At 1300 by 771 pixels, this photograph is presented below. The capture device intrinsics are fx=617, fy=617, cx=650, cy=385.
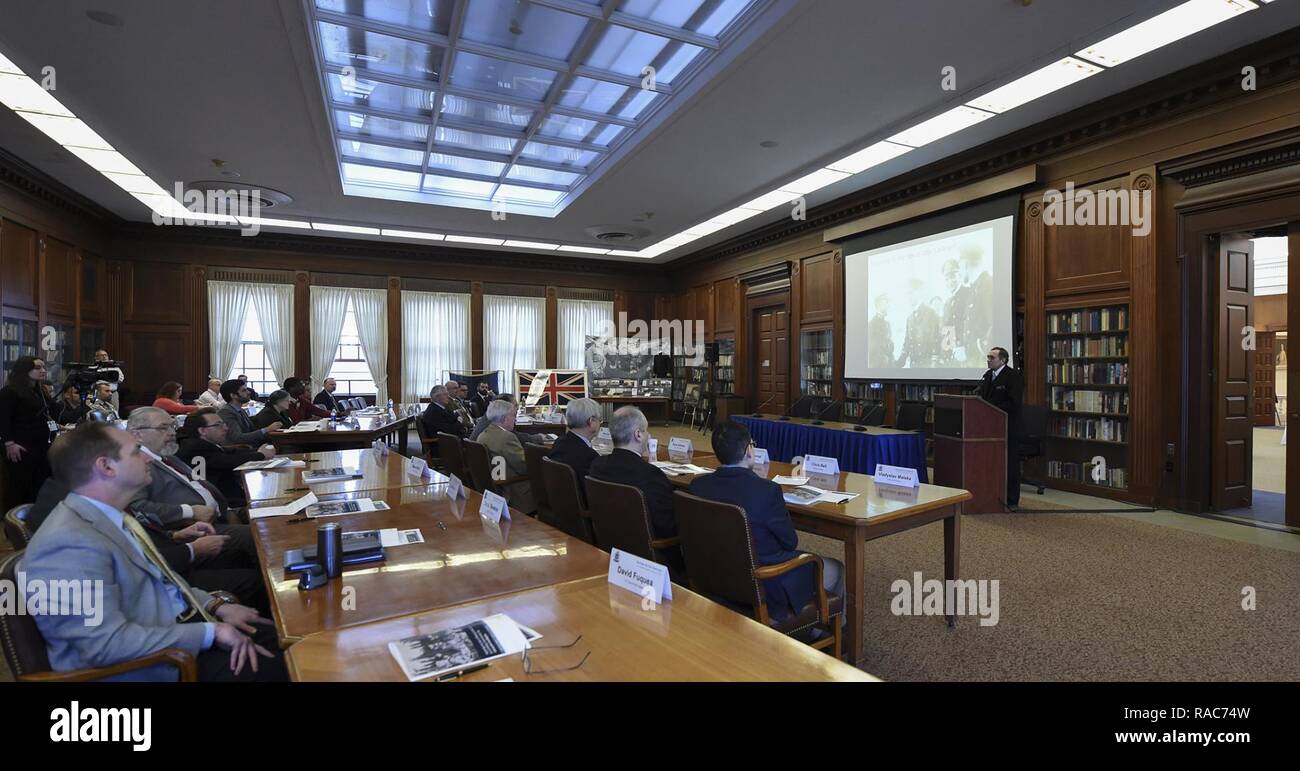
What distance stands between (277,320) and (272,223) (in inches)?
84.9

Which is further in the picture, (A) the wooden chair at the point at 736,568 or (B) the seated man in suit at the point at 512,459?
(B) the seated man in suit at the point at 512,459

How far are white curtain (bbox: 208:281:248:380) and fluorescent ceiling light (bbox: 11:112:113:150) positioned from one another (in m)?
4.72

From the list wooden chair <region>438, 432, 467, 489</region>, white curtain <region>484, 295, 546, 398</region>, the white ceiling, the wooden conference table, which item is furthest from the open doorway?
white curtain <region>484, 295, 546, 398</region>

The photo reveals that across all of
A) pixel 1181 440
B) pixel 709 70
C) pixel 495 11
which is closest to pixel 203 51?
pixel 495 11

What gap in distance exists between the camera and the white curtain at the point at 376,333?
1251 cm

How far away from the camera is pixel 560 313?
14.1 metres

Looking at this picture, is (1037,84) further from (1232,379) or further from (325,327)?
(325,327)

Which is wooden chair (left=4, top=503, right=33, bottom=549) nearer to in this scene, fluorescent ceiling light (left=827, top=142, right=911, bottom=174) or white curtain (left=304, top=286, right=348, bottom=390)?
fluorescent ceiling light (left=827, top=142, right=911, bottom=174)

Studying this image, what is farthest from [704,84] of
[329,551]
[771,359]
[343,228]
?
[343,228]

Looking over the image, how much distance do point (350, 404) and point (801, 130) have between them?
27.9 feet

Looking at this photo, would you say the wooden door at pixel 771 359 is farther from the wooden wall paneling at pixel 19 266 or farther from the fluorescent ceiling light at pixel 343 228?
the wooden wall paneling at pixel 19 266

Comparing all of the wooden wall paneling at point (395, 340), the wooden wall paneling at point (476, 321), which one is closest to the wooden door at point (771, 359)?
the wooden wall paneling at point (476, 321)

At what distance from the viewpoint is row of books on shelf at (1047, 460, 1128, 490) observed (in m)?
6.31

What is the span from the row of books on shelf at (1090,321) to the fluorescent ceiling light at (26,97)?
1021 cm
